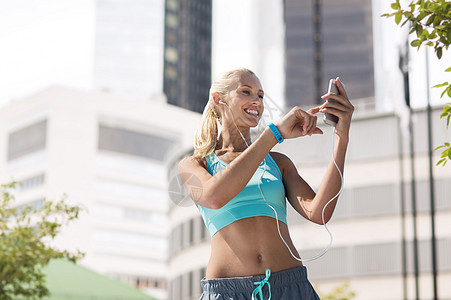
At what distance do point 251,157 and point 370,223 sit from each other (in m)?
46.6

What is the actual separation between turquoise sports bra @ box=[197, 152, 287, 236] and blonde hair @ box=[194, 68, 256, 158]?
0.53 ft

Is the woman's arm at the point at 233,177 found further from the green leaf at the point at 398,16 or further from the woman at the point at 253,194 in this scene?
the green leaf at the point at 398,16

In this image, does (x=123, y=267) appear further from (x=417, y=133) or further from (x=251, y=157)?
(x=251, y=157)

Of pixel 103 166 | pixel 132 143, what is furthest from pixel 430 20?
pixel 132 143

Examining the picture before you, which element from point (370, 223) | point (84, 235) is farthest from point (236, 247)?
point (84, 235)

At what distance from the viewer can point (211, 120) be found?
348 cm

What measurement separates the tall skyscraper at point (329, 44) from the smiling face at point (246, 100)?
130 metres

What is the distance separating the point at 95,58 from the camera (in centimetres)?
15950

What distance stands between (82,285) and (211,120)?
15.1m

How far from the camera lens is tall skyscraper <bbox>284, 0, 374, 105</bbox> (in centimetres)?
13575

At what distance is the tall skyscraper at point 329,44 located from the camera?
13575 cm

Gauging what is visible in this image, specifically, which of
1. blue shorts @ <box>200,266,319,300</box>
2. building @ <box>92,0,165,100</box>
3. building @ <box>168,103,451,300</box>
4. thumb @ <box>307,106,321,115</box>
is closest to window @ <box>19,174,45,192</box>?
building @ <box>92,0,165,100</box>

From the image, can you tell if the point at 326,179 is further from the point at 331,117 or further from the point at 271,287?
the point at 271,287

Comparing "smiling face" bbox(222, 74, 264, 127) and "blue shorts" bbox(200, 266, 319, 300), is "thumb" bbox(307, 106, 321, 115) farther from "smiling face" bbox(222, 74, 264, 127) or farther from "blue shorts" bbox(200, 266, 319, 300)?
"blue shorts" bbox(200, 266, 319, 300)
